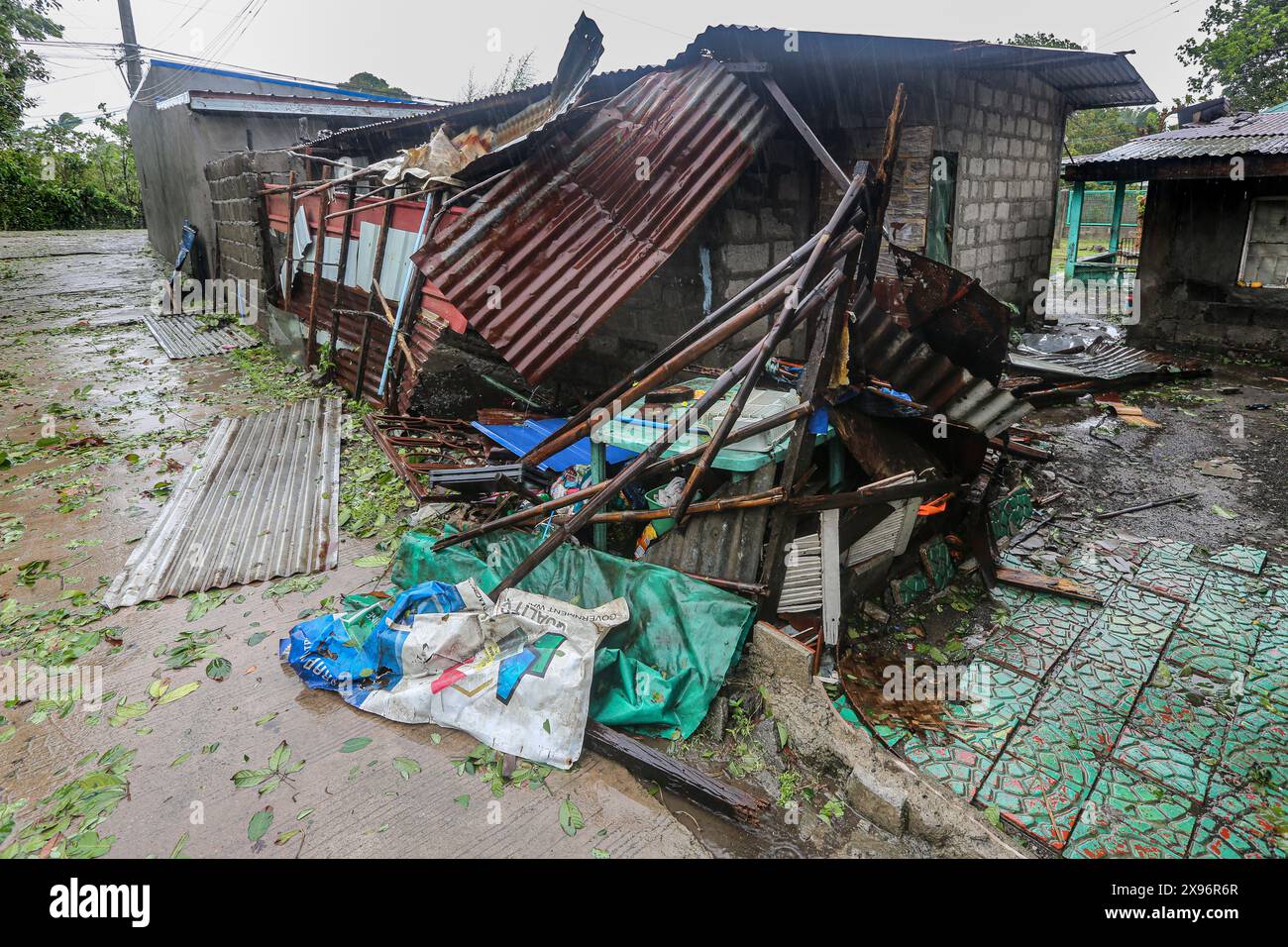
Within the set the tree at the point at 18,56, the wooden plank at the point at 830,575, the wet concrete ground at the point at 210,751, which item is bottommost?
the wet concrete ground at the point at 210,751

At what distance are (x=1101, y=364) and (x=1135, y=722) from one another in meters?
7.39

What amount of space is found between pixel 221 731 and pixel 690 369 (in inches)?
160

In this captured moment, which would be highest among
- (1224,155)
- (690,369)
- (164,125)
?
(164,125)

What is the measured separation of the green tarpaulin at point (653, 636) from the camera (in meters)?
3.75

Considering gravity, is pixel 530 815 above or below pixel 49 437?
below

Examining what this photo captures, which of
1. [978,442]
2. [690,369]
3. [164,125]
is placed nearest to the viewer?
[978,442]

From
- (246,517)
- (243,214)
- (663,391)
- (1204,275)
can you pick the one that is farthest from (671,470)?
(243,214)

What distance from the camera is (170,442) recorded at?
8.10 meters

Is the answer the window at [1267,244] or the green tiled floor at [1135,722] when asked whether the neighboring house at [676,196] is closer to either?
the window at [1267,244]

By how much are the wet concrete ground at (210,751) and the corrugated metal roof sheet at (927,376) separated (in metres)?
2.92

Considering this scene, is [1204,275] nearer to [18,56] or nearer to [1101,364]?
[1101,364]

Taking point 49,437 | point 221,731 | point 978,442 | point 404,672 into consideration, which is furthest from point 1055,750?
point 49,437

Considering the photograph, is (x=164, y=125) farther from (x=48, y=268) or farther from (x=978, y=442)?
(x=978, y=442)

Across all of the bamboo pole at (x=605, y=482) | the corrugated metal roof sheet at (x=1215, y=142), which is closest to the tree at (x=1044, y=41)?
the corrugated metal roof sheet at (x=1215, y=142)
